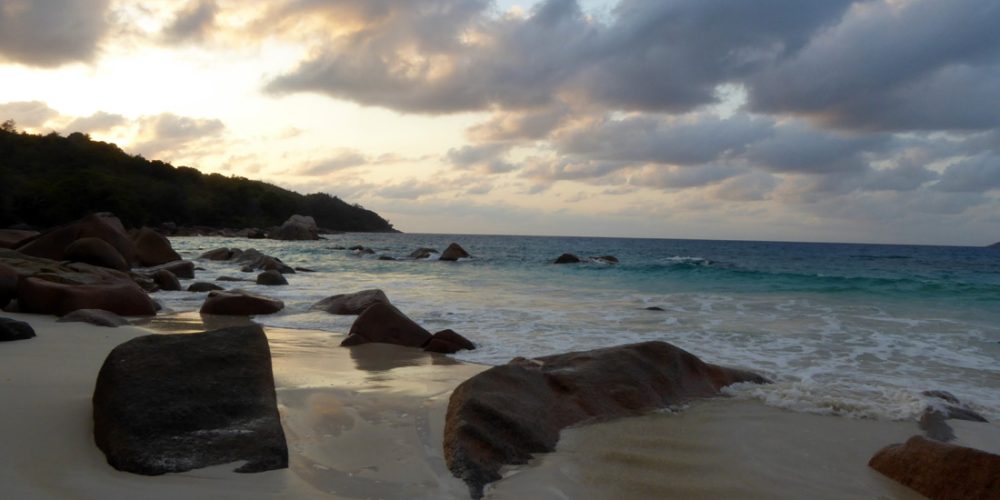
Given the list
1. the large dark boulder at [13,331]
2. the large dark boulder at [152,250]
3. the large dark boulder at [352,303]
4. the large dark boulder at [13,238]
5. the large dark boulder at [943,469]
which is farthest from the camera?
the large dark boulder at [152,250]

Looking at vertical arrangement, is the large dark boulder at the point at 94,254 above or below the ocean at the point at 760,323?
above

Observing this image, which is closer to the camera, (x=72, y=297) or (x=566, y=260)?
(x=72, y=297)

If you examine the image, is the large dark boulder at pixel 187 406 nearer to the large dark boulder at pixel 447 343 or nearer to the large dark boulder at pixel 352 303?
the large dark boulder at pixel 447 343

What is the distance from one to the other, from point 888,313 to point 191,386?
1472cm

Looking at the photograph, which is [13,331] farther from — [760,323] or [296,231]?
[296,231]

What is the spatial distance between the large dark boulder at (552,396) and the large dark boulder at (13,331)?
452 cm

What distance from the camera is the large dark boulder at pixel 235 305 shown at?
11.0m

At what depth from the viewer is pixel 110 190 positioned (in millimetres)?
51375

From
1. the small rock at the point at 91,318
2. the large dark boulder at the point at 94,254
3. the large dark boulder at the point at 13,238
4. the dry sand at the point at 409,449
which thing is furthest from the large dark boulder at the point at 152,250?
the dry sand at the point at 409,449

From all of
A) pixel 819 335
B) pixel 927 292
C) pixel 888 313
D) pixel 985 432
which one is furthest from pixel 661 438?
pixel 927 292

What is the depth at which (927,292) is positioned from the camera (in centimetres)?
1916

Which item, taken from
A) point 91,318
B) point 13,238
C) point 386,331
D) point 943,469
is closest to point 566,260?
point 13,238

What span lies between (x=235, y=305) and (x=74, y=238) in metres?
8.71

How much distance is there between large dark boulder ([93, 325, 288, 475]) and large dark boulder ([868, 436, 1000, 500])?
3.60 meters
